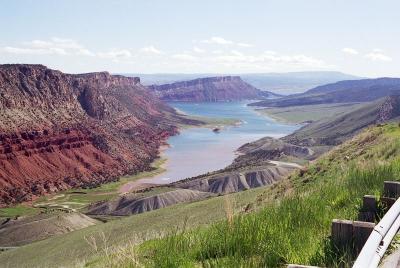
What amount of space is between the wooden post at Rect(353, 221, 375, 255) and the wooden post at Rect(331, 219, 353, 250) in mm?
55

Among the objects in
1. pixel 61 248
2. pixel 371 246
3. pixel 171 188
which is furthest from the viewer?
pixel 171 188

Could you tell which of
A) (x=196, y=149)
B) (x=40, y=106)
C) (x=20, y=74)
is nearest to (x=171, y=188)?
(x=40, y=106)

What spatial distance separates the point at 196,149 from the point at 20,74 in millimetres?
69622

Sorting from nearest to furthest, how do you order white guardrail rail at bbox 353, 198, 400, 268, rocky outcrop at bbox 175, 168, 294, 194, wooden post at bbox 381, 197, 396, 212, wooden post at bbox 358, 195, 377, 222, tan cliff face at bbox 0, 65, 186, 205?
white guardrail rail at bbox 353, 198, 400, 268 < wooden post at bbox 358, 195, 377, 222 < wooden post at bbox 381, 197, 396, 212 < rocky outcrop at bbox 175, 168, 294, 194 < tan cliff face at bbox 0, 65, 186, 205

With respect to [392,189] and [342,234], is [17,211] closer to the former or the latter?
[392,189]

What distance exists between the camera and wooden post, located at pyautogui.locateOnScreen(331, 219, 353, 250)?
19.9 feet

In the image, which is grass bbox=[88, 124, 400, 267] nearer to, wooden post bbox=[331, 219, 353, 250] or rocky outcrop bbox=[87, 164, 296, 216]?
wooden post bbox=[331, 219, 353, 250]

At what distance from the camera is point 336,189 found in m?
9.96

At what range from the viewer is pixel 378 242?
5.33 meters

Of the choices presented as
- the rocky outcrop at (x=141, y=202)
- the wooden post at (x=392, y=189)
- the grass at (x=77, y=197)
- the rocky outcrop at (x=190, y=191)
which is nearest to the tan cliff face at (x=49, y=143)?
the grass at (x=77, y=197)

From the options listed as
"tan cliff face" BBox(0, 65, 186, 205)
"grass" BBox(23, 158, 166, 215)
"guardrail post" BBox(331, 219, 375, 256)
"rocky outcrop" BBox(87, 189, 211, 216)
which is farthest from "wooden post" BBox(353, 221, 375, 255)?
"tan cliff face" BBox(0, 65, 186, 205)

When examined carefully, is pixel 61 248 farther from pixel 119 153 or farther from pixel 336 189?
pixel 119 153

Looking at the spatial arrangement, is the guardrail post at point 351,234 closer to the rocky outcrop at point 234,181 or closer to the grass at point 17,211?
the grass at point 17,211

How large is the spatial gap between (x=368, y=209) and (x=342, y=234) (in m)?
1.99
